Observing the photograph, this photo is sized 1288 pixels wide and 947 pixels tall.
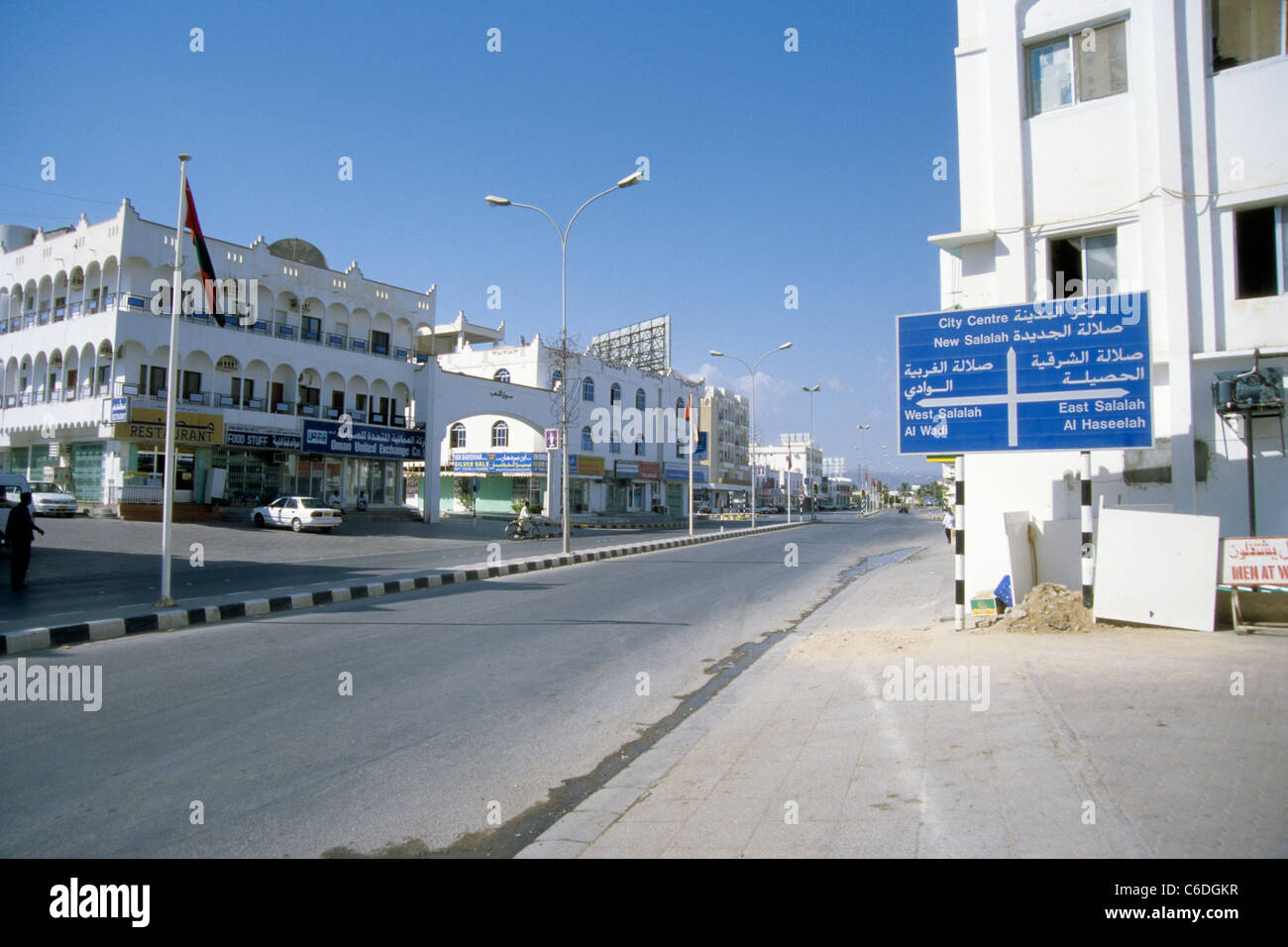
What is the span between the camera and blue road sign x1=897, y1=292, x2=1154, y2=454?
29.7 ft

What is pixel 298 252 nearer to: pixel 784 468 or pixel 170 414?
pixel 170 414

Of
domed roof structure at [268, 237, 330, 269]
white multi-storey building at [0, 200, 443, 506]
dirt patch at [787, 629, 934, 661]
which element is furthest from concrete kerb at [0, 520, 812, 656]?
domed roof structure at [268, 237, 330, 269]

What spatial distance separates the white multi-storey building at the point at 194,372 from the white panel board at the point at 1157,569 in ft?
108

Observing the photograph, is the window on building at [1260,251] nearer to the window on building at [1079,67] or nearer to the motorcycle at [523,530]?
the window on building at [1079,67]

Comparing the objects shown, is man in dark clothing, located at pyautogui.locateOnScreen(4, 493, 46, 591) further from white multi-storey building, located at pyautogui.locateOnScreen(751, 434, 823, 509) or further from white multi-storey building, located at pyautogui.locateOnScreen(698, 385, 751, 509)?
white multi-storey building, located at pyautogui.locateOnScreen(751, 434, 823, 509)

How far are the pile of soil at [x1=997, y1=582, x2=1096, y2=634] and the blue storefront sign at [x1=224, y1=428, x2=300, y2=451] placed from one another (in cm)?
3272

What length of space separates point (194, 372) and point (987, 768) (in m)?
37.3

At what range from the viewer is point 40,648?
904 cm

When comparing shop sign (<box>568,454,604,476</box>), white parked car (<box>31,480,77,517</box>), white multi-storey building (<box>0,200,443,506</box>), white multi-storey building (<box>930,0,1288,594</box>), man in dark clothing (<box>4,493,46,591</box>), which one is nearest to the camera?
white multi-storey building (<box>930,0,1288,594</box>)

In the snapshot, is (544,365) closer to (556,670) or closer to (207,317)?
(207,317)

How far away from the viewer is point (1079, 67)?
423 inches

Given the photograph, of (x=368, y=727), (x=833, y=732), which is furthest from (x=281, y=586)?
(x=833, y=732)

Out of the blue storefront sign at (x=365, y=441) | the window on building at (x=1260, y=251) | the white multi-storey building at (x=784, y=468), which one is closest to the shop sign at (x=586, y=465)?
the blue storefront sign at (x=365, y=441)

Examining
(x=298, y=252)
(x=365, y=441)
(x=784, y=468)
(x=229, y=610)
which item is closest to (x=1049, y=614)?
(x=229, y=610)
